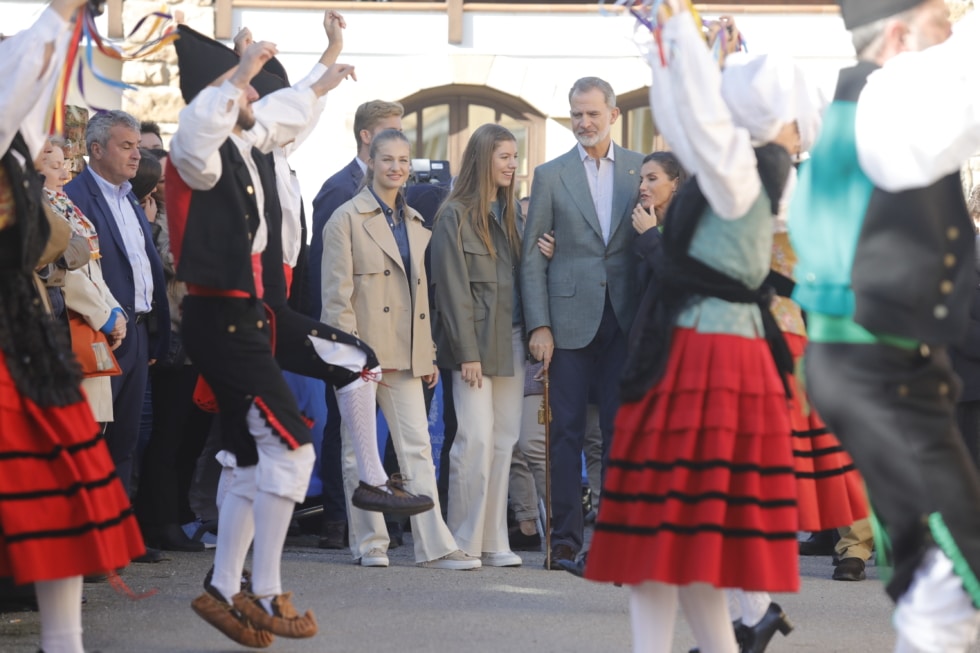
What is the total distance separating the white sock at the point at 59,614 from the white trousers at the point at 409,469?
9.69 ft

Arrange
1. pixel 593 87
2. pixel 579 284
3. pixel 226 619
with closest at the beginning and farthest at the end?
pixel 226 619, pixel 579 284, pixel 593 87

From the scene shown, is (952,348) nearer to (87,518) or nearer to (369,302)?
(369,302)

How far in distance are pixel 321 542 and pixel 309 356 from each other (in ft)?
8.34

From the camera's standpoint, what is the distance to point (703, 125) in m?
3.64

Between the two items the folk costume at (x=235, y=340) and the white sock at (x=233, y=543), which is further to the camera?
the white sock at (x=233, y=543)

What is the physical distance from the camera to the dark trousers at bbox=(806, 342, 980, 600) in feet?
11.0

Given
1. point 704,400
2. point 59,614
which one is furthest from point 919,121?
point 59,614

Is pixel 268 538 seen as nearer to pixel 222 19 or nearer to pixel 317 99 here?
pixel 317 99

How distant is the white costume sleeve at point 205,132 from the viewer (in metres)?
4.59

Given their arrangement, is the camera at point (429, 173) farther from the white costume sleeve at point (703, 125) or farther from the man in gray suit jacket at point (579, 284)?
the white costume sleeve at point (703, 125)

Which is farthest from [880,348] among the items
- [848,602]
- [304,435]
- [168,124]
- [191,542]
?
[168,124]

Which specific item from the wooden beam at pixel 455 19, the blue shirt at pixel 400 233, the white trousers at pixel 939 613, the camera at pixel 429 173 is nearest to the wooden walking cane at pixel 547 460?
the blue shirt at pixel 400 233

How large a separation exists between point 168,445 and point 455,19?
7469 mm

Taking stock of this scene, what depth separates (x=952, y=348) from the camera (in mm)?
7250
